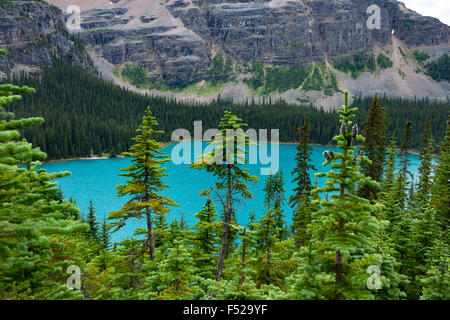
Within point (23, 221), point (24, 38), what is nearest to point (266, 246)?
point (23, 221)

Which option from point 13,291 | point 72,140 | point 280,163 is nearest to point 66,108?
point 72,140

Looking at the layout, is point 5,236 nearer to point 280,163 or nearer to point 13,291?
point 13,291

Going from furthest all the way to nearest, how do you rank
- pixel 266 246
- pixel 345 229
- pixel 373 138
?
pixel 373 138, pixel 266 246, pixel 345 229

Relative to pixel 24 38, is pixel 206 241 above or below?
below

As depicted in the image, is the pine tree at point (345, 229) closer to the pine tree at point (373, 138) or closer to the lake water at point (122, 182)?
the pine tree at point (373, 138)

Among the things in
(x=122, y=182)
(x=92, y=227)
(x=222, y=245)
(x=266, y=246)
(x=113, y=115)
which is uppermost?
(x=113, y=115)

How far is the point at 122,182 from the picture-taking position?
66250mm

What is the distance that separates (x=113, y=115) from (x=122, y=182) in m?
92.2

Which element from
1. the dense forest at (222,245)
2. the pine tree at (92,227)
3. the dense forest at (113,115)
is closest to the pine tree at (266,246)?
the dense forest at (222,245)

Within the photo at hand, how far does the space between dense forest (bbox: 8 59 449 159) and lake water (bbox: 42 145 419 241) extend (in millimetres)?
11506

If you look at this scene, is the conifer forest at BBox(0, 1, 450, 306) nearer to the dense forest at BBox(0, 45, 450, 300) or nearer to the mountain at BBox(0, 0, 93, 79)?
the dense forest at BBox(0, 45, 450, 300)

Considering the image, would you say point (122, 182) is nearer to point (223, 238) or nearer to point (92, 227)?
point (92, 227)
